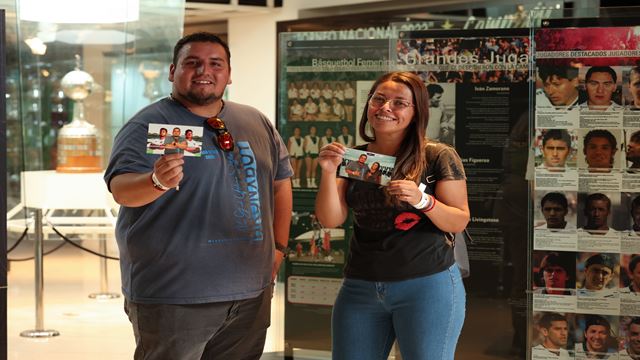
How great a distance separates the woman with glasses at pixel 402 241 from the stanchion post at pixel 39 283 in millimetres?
4036

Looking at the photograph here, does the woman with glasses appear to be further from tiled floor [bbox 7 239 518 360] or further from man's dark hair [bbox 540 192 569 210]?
tiled floor [bbox 7 239 518 360]

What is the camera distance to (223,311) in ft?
9.98

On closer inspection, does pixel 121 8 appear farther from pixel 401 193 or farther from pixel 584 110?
pixel 401 193

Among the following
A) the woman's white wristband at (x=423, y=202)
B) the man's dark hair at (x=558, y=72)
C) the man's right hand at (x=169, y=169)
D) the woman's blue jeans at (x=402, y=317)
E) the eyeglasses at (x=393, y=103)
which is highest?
the man's dark hair at (x=558, y=72)

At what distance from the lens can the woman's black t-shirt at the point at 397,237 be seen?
9.95 ft

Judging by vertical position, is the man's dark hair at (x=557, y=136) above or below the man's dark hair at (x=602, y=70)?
below

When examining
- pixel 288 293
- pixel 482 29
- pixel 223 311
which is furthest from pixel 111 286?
pixel 223 311

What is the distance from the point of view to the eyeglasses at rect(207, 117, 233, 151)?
2.99 meters

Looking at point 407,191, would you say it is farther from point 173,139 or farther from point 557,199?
point 557,199

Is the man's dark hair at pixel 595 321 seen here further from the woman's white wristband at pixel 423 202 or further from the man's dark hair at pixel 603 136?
the woman's white wristband at pixel 423 202

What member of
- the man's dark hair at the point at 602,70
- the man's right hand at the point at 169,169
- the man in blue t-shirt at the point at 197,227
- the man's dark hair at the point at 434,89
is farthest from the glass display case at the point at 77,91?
the man's right hand at the point at 169,169

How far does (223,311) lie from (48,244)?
8945 millimetres

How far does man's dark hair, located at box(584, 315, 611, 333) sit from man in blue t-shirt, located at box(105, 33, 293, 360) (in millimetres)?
2019

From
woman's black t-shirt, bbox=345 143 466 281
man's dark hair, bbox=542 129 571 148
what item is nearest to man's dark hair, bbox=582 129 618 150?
man's dark hair, bbox=542 129 571 148
